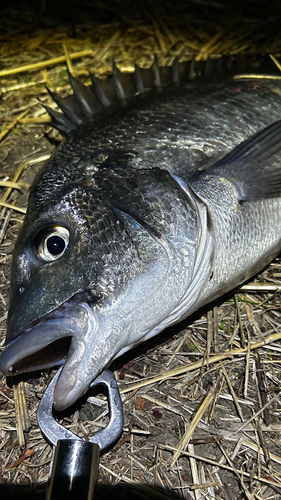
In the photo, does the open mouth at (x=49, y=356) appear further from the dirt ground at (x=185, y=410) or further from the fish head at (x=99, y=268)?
the dirt ground at (x=185, y=410)

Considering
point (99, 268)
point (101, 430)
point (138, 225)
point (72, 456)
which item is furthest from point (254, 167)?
point (72, 456)

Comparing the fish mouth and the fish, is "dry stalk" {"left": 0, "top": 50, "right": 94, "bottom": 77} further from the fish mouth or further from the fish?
the fish mouth

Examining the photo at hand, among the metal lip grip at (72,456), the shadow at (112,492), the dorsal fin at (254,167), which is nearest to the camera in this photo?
the metal lip grip at (72,456)

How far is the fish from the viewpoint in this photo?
5.76ft

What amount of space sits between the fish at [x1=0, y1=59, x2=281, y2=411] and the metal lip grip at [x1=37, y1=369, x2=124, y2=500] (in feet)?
0.37

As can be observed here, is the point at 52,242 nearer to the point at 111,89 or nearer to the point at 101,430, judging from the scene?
the point at 101,430

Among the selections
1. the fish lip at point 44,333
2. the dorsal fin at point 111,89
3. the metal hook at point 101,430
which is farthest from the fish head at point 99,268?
the dorsal fin at point 111,89

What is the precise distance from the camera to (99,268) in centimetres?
181

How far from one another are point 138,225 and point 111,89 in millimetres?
1477

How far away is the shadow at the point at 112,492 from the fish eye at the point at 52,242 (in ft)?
3.43

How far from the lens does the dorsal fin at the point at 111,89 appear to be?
2904 millimetres

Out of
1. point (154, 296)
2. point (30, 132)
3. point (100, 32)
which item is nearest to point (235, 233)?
point (154, 296)

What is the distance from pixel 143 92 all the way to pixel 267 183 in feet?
3.80

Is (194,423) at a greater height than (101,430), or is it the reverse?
(101,430)
